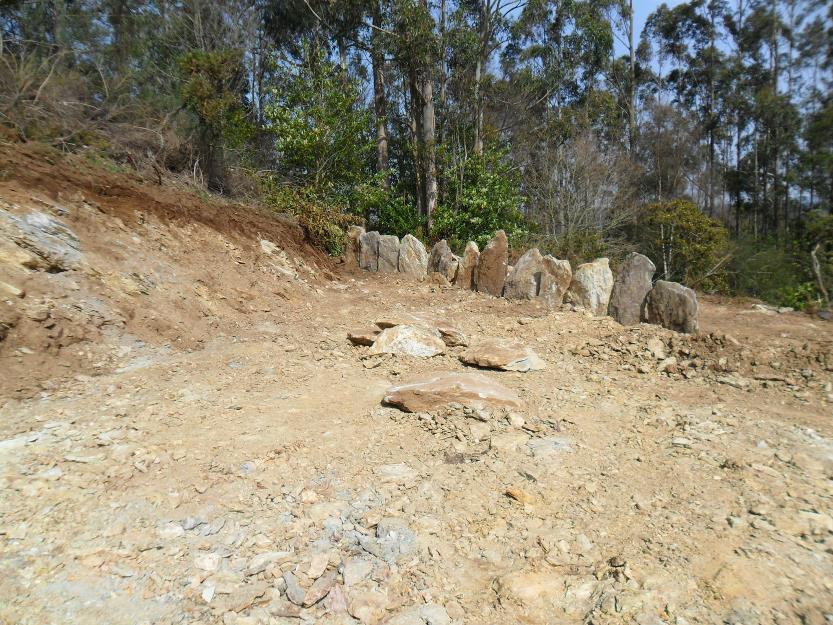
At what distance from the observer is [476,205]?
10477mm

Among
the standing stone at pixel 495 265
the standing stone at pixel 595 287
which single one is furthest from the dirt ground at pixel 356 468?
the standing stone at pixel 495 265

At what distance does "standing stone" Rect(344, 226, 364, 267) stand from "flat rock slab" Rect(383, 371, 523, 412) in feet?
16.6

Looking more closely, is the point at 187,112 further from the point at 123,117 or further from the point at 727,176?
the point at 727,176

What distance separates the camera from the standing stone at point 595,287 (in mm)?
6234

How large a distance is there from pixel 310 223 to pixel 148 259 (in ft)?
10.4

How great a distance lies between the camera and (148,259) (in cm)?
536

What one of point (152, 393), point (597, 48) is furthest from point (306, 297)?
point (597, 48)

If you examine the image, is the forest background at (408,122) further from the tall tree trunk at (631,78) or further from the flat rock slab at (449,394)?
the flat rock slab at (449,394)

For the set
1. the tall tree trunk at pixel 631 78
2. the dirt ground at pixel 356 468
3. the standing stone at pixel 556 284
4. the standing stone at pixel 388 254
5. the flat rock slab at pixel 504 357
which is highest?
the tall tree trunk at pixel 631 78

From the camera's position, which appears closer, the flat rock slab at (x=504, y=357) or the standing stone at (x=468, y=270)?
the flat rock slab at (x=504, y=357)

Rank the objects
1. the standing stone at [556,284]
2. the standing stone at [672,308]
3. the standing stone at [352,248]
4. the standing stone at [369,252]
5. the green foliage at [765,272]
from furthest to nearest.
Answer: the green foliage at [765,272] → the standing stone at [352,248] → the standing stone at [369,252] → the standing stone at [556,284] → the standing stone at [672,308]

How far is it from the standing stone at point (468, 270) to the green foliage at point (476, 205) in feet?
9.10

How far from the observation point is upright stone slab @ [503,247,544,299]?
6625 mm

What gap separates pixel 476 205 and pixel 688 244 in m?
4.75
